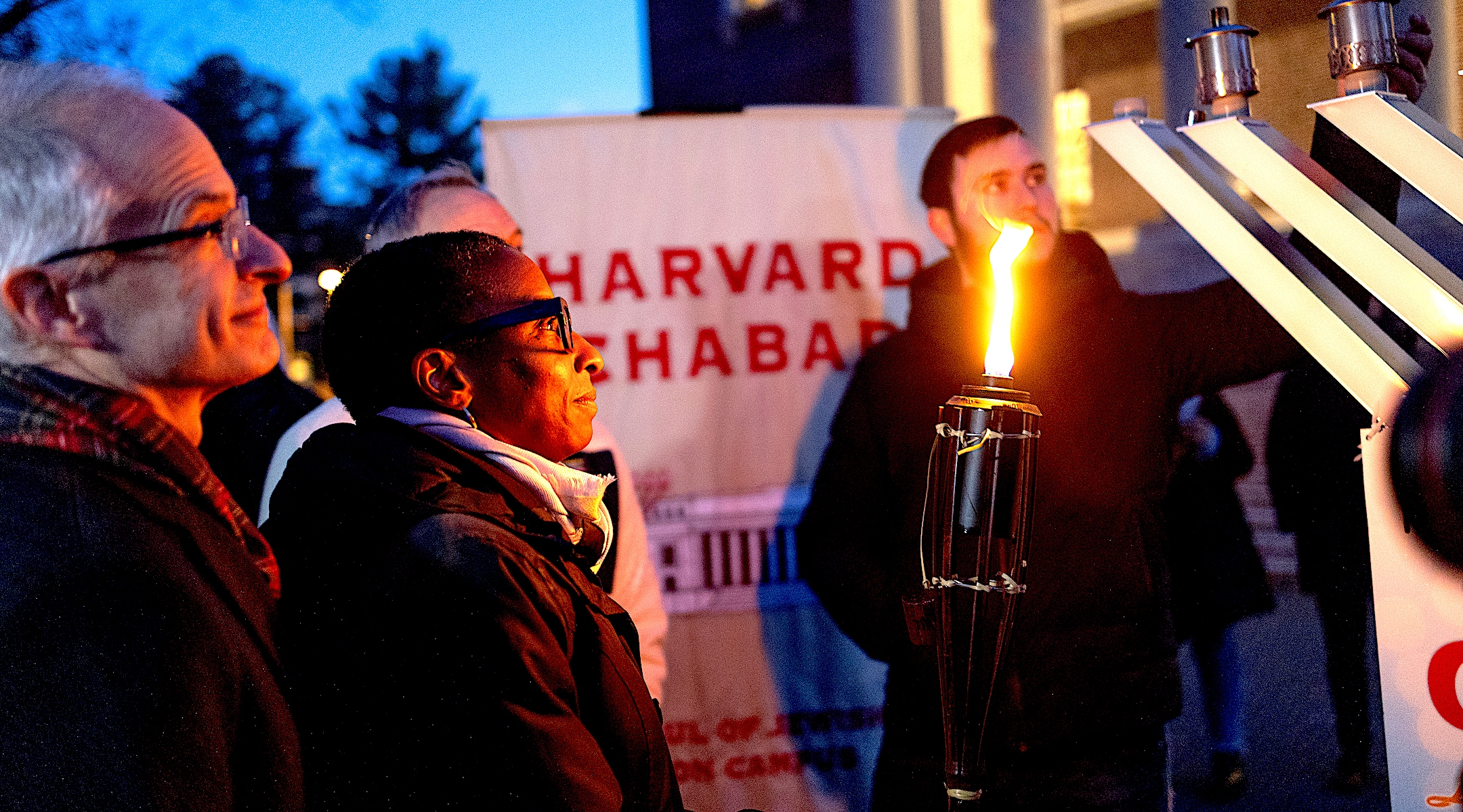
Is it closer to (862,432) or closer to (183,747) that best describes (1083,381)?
(862,432)

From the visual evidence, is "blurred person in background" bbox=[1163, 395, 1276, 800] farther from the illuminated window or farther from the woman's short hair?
the illuminated window

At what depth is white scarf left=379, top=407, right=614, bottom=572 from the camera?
1.25m

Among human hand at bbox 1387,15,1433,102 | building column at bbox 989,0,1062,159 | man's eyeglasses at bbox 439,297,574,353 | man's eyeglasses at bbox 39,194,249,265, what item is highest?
building column at bbox 989,0,1062,159

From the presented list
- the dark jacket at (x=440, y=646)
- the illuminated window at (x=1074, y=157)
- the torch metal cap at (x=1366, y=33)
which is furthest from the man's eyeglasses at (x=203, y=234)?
the illuminated window at (x=1074, y=157)

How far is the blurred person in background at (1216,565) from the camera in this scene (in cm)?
315

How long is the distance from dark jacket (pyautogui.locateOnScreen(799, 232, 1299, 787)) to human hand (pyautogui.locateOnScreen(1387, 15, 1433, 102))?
441 mm

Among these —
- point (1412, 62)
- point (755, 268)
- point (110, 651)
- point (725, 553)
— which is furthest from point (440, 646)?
point (755, 268)

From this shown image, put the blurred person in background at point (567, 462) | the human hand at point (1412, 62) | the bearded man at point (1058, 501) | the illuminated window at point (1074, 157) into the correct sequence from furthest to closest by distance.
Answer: the illuminated window at point (1074, 157)
the blurred person in background at point (567, 462)
the bearded man at point (1058, 501)
the human hand at point (1412, 62)

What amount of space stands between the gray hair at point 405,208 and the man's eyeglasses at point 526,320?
2.82 ft

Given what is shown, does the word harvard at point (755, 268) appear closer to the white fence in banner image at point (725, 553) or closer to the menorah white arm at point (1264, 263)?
the white fence in banner image at point (725, 553)

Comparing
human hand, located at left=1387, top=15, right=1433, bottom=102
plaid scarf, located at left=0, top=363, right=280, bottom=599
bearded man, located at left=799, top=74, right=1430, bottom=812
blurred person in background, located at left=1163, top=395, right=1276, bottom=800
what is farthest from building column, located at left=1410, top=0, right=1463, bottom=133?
plaid scarf, located at left=0, top=363, right=280, bottom=599

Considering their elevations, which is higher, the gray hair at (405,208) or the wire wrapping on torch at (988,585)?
the gray hair at (405,208)

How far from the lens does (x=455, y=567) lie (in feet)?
3.54

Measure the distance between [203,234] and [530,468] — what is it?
40 centimetres
